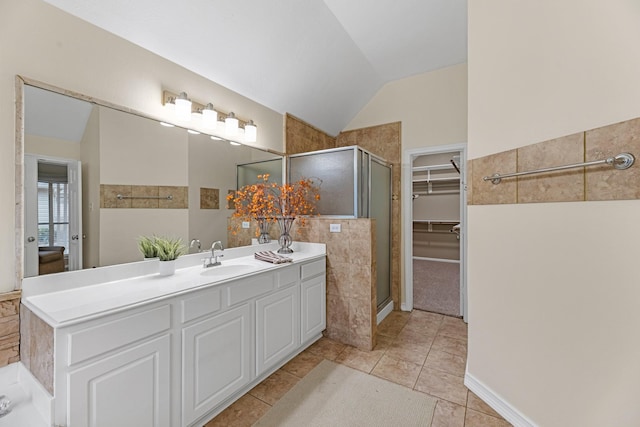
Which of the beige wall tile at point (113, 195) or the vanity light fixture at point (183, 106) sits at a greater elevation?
the vanity light fixture at point (183, 106)

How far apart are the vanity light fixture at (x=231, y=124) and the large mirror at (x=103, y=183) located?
0.17 meters

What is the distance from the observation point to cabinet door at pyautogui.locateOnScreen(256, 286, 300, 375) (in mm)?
1856

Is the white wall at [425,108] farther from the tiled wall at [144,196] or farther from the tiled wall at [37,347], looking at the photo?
the tiled wall at [37,347]

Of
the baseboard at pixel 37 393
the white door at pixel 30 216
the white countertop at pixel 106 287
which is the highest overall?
the white door at pixel 30 216

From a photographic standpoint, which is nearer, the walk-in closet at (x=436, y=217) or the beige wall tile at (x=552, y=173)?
the beige wall tile at (x=552, y=173)

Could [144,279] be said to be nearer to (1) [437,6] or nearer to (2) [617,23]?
(2) [617,23]

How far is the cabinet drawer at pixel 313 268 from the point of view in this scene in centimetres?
233

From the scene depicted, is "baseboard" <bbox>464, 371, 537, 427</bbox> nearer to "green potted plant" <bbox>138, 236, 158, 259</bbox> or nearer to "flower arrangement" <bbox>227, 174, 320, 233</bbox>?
"flower arrangement" <bbox>227, 174, 320, 233</bbox>

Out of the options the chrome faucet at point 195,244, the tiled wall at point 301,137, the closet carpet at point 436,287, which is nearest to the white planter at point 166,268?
the chrome faucet at point 195,244

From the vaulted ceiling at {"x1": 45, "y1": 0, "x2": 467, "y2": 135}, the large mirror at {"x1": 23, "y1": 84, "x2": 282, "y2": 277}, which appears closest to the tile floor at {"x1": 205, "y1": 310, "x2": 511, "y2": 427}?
the large mirror at {"x1": 23, "y1": 84, "x2": 282, "y2": 277}

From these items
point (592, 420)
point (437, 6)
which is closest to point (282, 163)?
point (437, 6)

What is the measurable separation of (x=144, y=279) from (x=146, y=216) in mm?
422

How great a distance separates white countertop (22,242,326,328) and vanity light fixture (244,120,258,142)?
1145mm

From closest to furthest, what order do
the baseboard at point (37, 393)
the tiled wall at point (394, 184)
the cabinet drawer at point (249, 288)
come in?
the baseboard at point (37, 393) → the cabinet drawer at point (249, 288) → the tiled wall at point (394, 184)
